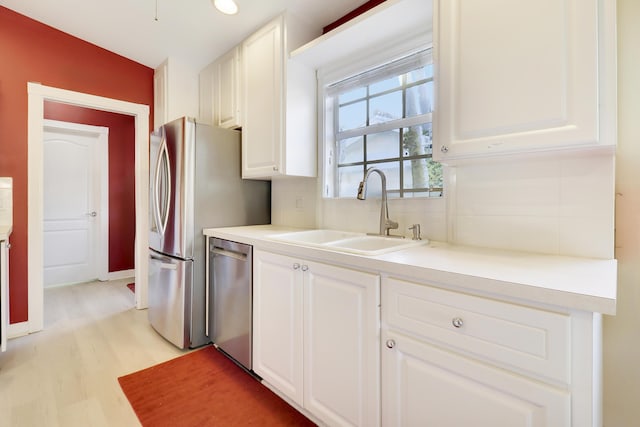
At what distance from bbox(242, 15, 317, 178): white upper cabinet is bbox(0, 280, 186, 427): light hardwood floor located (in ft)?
5.17

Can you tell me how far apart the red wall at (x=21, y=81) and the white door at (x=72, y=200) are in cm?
149

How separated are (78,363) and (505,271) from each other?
262cm

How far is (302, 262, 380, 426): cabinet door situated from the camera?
1.18 metres

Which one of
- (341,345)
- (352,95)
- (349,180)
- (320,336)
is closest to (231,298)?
(320,336)

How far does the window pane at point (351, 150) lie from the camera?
2125 millimetres

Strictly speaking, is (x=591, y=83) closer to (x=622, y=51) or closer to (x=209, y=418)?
(x=622, y=51)

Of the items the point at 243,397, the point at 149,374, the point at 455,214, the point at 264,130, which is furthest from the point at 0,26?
the point at 455,214

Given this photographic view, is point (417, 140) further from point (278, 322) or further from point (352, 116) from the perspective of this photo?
point (278, 322)

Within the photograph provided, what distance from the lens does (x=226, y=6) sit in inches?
81.4

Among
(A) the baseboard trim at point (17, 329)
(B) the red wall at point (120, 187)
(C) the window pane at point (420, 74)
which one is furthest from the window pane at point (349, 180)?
(B) the red wall at point (120, 187)

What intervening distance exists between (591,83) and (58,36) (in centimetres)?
381

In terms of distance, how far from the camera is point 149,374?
193 cm

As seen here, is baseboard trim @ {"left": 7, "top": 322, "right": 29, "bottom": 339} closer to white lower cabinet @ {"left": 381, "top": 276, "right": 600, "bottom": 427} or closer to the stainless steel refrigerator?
the stainless steel refrigerator

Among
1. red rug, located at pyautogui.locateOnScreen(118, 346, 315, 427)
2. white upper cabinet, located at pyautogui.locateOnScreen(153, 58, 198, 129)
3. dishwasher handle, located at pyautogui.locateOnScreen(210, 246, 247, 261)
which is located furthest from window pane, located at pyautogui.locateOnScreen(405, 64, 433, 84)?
white upper cabinet, located at pyautogui.locateOnScreen(153, 58, 198, 129)
